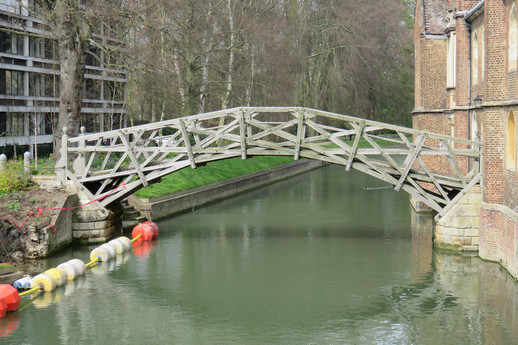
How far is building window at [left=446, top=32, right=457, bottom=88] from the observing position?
3005 cm

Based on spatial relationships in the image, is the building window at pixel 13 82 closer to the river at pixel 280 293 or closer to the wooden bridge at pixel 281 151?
the river at pixel 280 293

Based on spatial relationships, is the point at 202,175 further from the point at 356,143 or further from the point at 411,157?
the point at 411,157

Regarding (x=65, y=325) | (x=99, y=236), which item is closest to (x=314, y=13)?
(x=99, y=236)

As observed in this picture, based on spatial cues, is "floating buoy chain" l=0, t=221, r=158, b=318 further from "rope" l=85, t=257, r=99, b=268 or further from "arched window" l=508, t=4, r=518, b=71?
"arched window" l=508, t=4, r=518, b=71

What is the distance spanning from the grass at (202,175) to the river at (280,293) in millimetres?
2974

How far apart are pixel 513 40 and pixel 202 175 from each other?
20.3 m

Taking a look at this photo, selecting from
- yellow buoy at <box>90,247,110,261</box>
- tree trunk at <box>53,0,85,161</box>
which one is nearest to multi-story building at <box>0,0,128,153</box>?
tree trunk at <box>53,0,85,161</box>

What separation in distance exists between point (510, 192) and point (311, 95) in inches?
1669

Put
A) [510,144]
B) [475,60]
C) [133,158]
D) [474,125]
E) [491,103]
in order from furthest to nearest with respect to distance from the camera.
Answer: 1. [475,60]
2. [474,125]
3. [133,158]
4. [491,103]
5. [510,144]

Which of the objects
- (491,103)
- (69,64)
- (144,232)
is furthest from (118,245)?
(491,103)

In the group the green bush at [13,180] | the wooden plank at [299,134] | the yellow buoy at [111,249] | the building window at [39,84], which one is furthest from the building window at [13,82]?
Answer: the wooden plank at [299,134]

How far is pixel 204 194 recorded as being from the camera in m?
35.6

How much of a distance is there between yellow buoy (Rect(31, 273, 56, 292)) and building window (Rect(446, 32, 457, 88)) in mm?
17930

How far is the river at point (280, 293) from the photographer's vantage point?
1561cm
